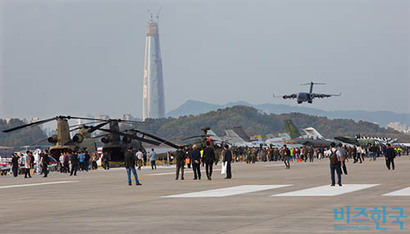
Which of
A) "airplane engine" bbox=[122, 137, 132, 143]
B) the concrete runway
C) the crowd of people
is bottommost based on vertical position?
the concrete runway

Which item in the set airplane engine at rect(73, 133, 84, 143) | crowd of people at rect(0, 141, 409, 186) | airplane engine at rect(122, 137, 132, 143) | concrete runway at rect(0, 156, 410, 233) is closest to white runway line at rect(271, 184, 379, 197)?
concrete runway at rect(0, 156, 410, 233)

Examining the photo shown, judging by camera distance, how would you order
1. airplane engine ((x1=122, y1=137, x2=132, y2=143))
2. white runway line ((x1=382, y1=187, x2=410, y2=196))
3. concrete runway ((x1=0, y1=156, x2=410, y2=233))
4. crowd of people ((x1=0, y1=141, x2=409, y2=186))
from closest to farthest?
concrete runway ((x1=0, y1=156, x2=410, y2=233)), white runway line ((x1=382, y1=187, x2=410, y2=196)), crowd of people ((x1=0, y1=141, x2=409, y2=186)), airplane engine ((x1=122, y1=137, x2=132, y2=143))

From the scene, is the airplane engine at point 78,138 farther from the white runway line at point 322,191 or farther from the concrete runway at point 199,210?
the white runway line at point 322,191

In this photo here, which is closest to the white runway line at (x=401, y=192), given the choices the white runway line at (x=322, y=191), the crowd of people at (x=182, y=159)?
the white runway line at (x=322, y=191)

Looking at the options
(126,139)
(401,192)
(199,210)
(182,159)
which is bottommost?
(199,210)

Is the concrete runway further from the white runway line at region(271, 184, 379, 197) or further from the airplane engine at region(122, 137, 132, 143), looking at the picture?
the airplane engine at region(122, 137, 132, 143)

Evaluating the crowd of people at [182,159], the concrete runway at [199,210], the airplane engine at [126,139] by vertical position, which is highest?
the airplane engine at [126,139]

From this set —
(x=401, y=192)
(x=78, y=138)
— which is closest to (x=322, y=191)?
(x=401, y=192)

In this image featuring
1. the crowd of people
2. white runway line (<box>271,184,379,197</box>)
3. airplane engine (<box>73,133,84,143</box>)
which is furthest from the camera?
airplane engine (<box>73,133,84,143</box>)

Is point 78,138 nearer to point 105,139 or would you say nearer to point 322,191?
point 105,139

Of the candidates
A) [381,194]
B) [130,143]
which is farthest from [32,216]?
[130,143]

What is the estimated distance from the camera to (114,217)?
1559cm

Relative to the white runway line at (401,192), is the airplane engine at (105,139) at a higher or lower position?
higher

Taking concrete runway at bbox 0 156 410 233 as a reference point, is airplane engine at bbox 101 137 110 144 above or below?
above
